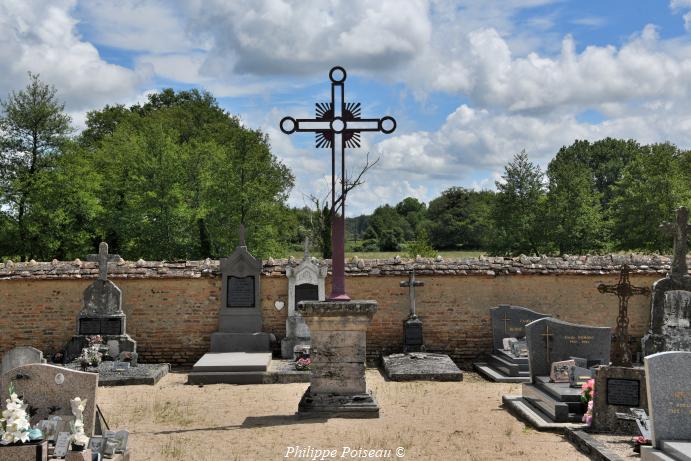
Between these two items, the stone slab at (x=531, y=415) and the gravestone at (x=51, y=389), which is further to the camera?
the stone slab at (x=531, y=415)

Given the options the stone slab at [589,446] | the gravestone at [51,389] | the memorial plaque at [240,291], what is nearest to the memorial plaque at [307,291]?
the memorial plaque at [240,291]

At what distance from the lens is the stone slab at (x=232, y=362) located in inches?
564

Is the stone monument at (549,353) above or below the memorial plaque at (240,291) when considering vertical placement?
below

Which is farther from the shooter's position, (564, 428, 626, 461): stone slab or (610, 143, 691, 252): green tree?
(610, 143, 691, 252): green tree

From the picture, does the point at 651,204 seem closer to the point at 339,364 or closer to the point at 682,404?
the point at 339,364

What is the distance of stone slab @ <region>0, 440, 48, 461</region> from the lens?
6.49 metres

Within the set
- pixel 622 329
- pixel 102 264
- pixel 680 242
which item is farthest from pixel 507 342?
pixel 102 264

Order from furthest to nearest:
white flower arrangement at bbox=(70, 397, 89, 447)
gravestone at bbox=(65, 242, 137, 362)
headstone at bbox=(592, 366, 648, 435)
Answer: gravestone at bbox=(65, 242, 137, 362)
headstone at bbox=(592, 366, 648, 435)
white flower arrangement at bbox=(70, 397, 89, 447)

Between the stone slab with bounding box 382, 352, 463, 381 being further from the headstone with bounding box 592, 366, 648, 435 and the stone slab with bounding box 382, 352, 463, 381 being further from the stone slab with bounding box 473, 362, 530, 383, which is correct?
the headstone with bounding box 592, 366, 648, 435

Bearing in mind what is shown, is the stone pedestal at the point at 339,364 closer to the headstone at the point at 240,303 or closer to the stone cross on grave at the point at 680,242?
the stone cross on grave at the point at 680,242

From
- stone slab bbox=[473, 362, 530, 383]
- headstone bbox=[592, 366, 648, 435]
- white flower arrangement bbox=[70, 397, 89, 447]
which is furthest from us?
stone slab bbox=[473, 362, 530, 383]

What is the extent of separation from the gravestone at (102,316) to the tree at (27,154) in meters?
16.3

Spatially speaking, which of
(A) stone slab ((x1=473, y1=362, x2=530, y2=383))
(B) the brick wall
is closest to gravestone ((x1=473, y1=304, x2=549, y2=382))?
(A) stone slab ((x1=473, y1=362, x2=530, y2=383))

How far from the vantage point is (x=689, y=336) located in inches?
458
